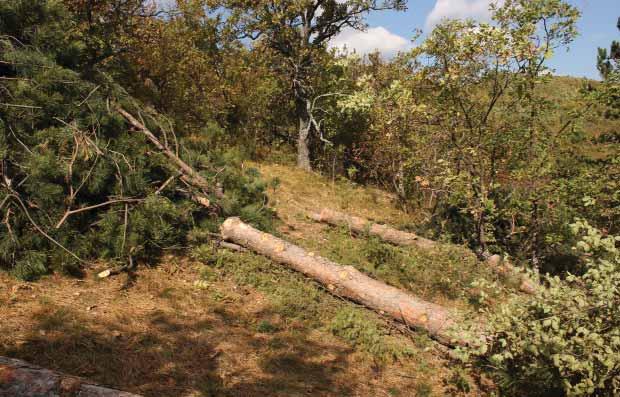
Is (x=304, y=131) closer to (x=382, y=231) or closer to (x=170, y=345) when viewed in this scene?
(x=382, y=231)

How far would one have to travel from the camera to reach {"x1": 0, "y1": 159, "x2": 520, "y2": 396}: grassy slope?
140 inches

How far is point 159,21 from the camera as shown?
10.9 metres

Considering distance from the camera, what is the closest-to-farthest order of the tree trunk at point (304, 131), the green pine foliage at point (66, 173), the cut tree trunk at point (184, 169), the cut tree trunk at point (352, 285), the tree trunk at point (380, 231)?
the green pine foliage at point (66, 173) → the cut tree trunk at point (352, 285) → the cut tree trunk at point (184, 169) → the tree trunk at point (380, 231) → the tree trunk at point (304, 131)

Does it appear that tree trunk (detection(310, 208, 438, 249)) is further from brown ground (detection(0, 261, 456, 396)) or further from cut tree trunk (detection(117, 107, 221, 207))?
brown ground (detection(0, 261, 456, 396))

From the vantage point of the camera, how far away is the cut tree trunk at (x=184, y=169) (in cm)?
652

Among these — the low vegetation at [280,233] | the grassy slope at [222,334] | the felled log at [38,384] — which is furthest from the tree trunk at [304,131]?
the felled log at [38,384]

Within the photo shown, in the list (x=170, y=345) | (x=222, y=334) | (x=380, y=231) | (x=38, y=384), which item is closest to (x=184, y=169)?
(x=222, y=334)

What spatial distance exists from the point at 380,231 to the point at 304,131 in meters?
7.01

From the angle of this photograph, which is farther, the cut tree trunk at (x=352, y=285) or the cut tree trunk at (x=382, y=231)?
the cut tree trunk at (x=382, y=231)

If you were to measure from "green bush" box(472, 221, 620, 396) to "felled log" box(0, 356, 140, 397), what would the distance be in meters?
3.16

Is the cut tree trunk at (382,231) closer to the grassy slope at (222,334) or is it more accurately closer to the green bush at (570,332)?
the grassy slope at (222,334)

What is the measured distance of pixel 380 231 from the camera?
822 cm

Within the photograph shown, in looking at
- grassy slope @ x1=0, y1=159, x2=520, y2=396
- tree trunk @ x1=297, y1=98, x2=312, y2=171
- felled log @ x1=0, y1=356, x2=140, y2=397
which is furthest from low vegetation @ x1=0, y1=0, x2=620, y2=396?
tree trunk @ x1=297, y1=98, x2=312, y2=171

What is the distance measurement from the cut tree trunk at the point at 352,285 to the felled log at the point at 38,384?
325 centimetres
